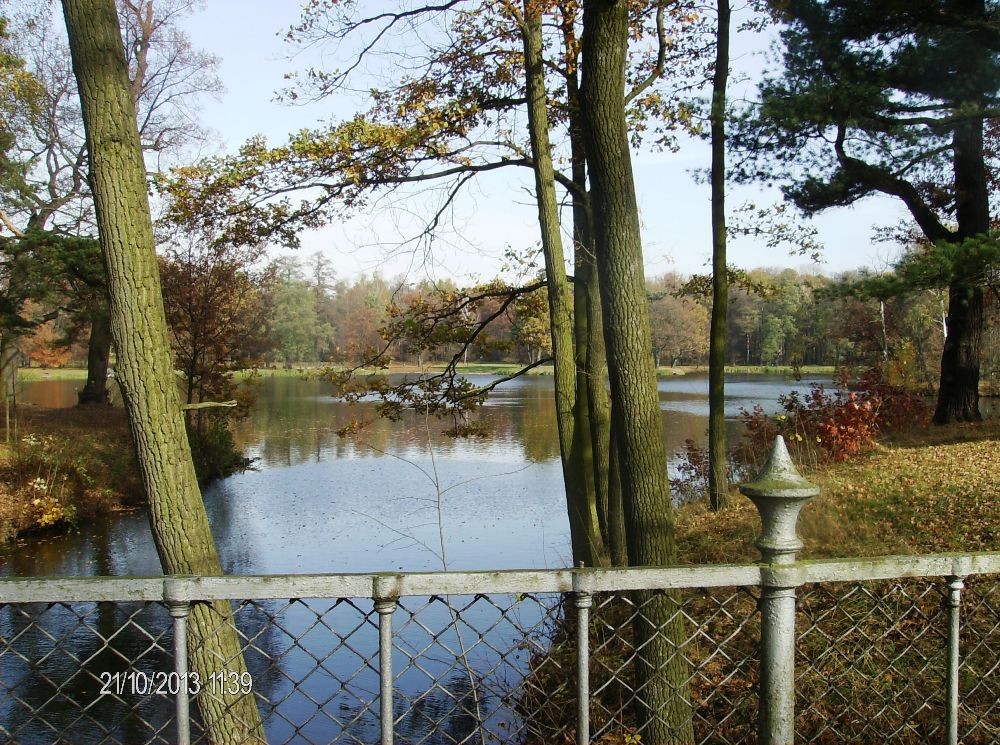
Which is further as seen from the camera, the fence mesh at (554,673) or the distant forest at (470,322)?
the distant forest at (470,322)

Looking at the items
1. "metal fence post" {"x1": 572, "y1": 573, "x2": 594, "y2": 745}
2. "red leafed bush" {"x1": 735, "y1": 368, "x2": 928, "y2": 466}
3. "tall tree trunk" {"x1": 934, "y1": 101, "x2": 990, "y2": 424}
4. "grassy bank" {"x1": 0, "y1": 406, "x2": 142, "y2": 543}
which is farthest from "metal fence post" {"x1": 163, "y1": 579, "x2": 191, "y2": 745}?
"tall tree trunk" {"x1": 934, "y1": 101, "x2": 990, "y2": 424}

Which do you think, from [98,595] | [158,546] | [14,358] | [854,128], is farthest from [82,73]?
[14,358]

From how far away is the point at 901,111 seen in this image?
11375mm

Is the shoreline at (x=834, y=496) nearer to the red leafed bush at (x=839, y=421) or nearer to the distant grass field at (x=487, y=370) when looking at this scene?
the red leafed bush at (x=839, y=421)

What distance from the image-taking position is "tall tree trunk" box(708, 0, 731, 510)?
987 centimetres

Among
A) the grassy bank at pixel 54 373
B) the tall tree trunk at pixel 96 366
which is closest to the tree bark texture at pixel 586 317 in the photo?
the tall tree trunk at pixel 96 366

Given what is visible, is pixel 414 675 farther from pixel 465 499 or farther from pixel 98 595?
pixel 465 499

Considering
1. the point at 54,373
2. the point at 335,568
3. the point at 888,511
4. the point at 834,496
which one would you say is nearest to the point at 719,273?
the point at 834,496

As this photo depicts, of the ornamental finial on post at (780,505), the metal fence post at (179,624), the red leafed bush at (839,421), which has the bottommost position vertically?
the red leafed bush at (839,421)

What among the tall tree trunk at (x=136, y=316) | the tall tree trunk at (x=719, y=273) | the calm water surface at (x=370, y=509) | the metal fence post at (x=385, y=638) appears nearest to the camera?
the metal fence post at (x=385, y=638)

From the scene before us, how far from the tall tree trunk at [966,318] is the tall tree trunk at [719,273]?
441 cm

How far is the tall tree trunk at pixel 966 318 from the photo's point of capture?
12250mm

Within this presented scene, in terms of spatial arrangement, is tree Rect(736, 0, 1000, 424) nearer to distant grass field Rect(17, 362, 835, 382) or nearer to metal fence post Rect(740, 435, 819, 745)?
metal fence post Rect(740, 435, 819, 745)

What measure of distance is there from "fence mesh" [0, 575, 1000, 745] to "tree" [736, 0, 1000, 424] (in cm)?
659
